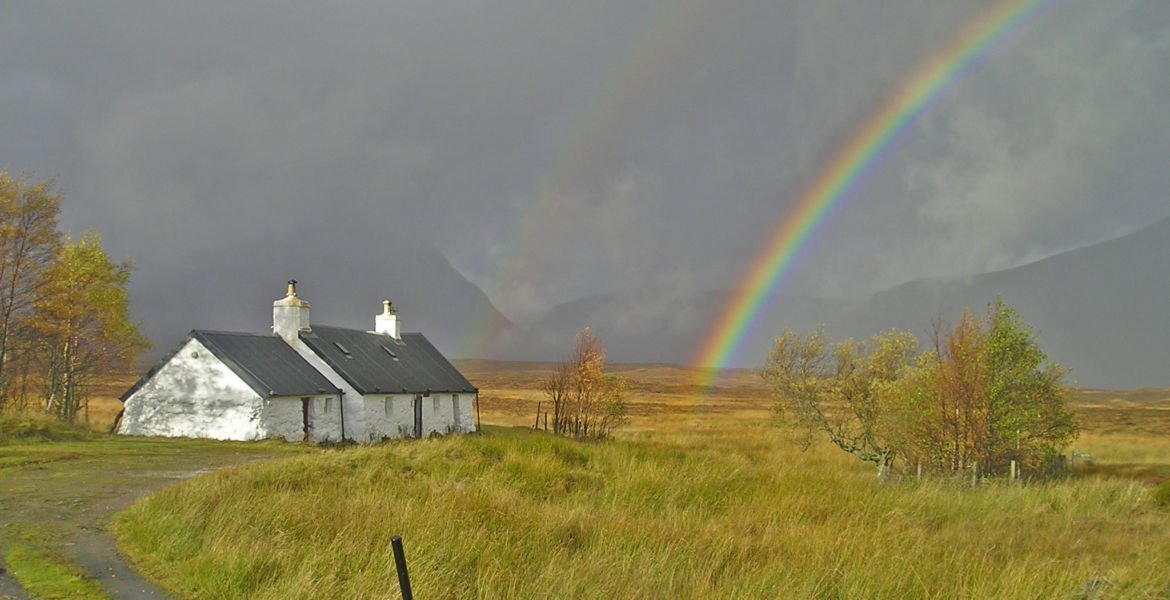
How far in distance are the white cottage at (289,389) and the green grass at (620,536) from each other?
1567 centimetres

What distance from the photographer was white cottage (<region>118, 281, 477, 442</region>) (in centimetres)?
3459

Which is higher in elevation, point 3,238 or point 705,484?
point 3,238

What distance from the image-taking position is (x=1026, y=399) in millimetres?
26844

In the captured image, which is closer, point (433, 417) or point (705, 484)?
point (705, 484)

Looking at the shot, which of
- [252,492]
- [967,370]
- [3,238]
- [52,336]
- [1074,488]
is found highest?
[3,238]

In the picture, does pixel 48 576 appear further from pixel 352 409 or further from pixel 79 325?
pixel 79 325

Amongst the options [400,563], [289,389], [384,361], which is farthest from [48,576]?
[384,361]

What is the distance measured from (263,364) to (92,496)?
70.4 feet

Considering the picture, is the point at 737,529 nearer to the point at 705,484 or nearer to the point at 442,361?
the point at 705,484

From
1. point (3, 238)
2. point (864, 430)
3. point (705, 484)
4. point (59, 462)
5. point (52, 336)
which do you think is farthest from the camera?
point (52, 336)

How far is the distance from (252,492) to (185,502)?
1564 mm

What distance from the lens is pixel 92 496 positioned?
15.5m

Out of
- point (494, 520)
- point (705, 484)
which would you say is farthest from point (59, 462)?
point (705, 484)

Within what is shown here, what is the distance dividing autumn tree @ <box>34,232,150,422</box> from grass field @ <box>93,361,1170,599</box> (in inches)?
1069
